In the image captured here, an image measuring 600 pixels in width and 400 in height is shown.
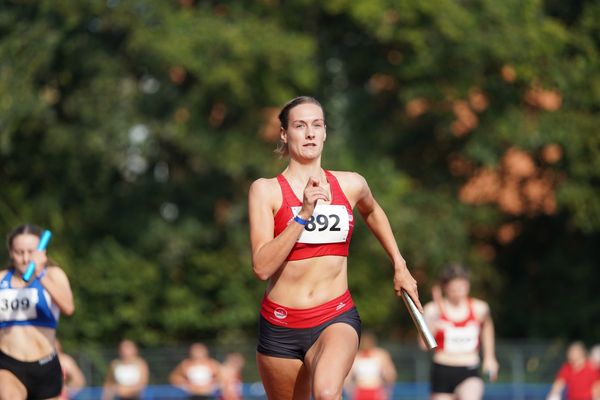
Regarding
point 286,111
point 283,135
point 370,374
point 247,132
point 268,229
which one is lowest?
point 370,374

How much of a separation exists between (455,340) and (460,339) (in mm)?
51

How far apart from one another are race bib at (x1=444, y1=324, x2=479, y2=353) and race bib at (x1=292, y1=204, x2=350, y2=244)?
5.29m

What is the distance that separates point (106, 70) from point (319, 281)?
20701mm

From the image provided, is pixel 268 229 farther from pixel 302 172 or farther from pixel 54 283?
pixel 54 283

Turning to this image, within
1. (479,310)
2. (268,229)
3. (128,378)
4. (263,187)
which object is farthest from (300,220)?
(128,378)

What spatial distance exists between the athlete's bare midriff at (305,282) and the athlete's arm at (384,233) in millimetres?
403

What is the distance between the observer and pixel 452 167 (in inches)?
1223

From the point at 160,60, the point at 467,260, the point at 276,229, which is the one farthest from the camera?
the point at 467,260

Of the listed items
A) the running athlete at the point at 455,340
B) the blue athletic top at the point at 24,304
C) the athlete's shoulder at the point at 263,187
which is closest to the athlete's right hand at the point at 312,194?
the athlete's shoulder at the point at 263,187

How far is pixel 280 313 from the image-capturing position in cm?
682

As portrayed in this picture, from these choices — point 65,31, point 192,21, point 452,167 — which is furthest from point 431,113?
point 65,31

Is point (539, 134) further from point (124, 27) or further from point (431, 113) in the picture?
point (124, 27)

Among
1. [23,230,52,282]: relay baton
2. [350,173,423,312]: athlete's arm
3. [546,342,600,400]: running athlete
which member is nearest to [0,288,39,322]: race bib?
[23,230,52,282]: relay baton

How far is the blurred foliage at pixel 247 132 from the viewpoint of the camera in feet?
86.3
